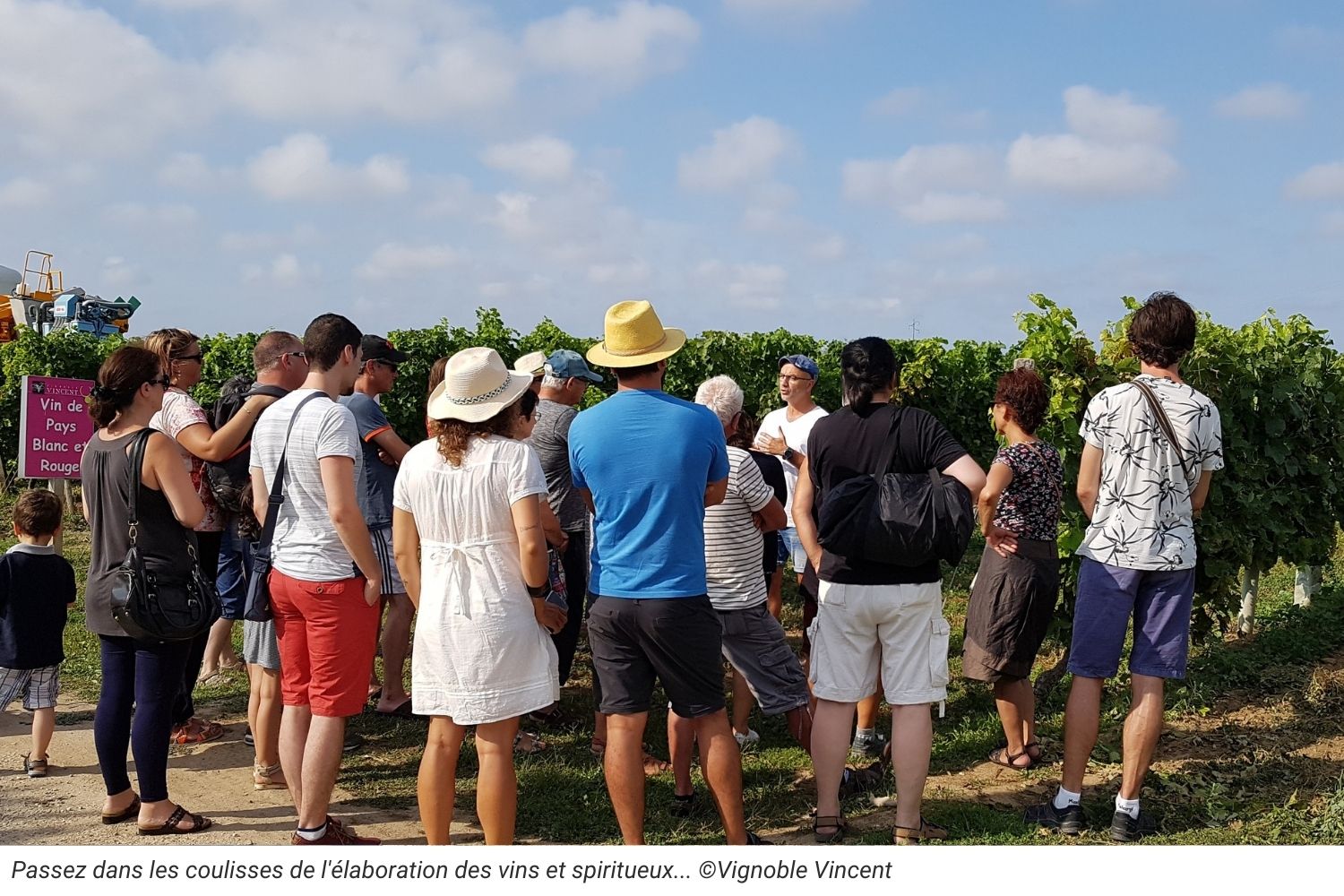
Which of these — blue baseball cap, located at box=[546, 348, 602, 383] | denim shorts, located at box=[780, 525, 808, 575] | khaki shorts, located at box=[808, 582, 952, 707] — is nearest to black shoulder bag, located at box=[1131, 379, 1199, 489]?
khaki shorts, located at box=[808, 582, 952, 707]

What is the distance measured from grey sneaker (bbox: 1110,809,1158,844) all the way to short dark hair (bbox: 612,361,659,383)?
2.46 metres

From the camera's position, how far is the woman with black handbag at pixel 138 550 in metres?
3.94

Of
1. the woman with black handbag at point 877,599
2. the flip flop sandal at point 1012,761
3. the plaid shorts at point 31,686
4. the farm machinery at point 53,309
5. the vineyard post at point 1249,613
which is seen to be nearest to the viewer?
the woman with black handbag at point 877,599

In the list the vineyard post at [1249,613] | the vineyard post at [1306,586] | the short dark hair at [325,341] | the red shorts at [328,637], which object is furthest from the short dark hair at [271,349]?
the vineyard post at [1306,586]

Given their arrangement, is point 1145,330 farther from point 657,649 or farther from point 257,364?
point 257,364

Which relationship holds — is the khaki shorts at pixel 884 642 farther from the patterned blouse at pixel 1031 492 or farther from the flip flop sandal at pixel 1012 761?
the flip flop sandal at pixel 1012 761

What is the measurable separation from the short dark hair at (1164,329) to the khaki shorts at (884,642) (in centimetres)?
123

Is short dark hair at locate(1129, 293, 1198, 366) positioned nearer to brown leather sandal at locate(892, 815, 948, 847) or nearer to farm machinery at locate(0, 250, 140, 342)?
brown leather sandal at locate(892, 815, 948, 847)

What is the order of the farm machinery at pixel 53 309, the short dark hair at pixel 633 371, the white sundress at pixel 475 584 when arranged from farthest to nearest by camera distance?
the farm machinery at pixel 53 309 → the short dark hair at pixel 633 371 → the white sundress at pixel 475 584

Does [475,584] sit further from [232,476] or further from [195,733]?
[195,733]

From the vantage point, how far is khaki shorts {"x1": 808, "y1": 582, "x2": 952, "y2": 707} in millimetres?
3811
